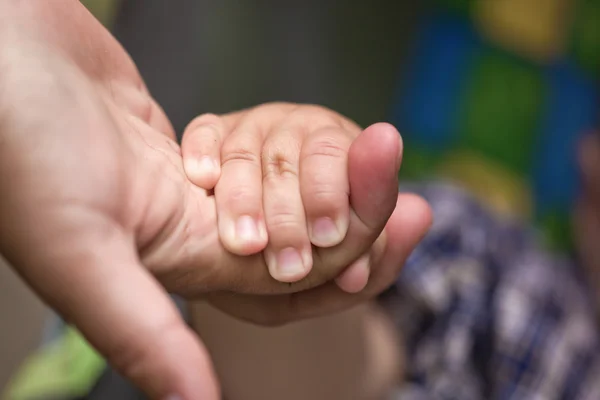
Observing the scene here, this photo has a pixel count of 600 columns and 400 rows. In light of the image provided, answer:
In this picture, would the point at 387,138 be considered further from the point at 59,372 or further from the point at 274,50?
the point at 274,50

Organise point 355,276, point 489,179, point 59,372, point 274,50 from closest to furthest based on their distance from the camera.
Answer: point 355,276, point 59,372, point 274,50, point 489,179

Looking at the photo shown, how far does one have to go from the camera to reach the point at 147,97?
37cm

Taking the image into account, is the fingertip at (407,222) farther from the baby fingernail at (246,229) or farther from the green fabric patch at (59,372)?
the green fabric patch at (59,372)

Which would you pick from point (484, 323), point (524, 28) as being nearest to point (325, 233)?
point (484, 323)

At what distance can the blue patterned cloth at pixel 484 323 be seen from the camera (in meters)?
0.75

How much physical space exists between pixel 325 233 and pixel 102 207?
0.12 m

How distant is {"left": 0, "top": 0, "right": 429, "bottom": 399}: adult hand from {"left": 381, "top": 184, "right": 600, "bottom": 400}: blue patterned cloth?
1.60ft

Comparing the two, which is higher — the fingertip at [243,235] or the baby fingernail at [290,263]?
the fingertip at [243,235]

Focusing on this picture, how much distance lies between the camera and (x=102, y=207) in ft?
0.78

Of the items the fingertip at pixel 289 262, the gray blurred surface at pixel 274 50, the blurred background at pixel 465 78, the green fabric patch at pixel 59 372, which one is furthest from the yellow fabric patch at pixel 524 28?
the fingertip at pixel 289 262

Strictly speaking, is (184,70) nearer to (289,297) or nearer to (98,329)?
(289,297)

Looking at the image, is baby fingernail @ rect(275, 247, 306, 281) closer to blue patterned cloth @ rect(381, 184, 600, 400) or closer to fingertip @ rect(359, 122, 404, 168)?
fingertip @ rect(359, 122, 404, 168)

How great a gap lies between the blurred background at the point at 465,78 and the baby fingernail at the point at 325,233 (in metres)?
0.65

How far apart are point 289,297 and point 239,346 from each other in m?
0.23
